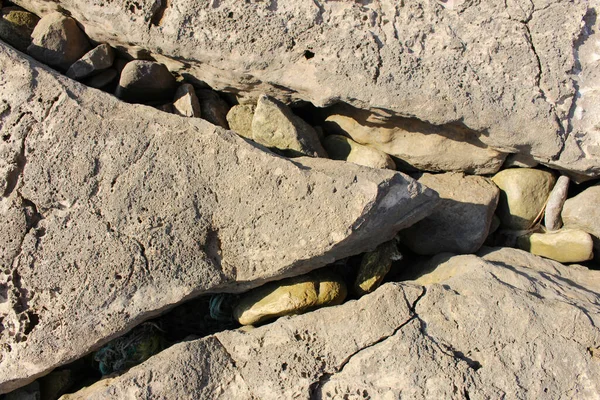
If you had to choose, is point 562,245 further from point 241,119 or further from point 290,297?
point 241,119

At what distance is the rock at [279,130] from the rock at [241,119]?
0.12m

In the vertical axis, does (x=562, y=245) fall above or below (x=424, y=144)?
below

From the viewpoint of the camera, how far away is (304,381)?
1.82 meters

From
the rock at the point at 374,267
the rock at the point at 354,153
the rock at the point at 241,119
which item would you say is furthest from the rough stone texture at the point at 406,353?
the rock at the point at 241,119

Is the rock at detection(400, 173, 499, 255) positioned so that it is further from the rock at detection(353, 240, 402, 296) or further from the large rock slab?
the large rock slab

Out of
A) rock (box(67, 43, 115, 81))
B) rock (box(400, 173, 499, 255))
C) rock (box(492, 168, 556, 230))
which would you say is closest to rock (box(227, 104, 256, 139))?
rock (box(67, 43, 115, 81))

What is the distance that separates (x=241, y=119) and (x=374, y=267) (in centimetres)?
101

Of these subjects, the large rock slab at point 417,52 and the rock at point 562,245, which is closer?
the large rock slab at point 417,52

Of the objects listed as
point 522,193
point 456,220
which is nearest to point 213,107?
point 456,220

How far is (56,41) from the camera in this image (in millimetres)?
2291

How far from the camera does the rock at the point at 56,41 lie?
228 centimetres

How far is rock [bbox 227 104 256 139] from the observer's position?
2480mm

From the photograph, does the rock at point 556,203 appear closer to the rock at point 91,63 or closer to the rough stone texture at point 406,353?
the rough stone texture at point 406,353

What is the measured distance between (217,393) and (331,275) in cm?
70
